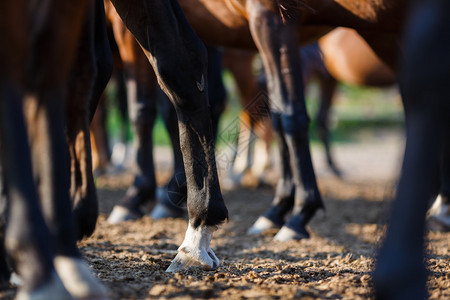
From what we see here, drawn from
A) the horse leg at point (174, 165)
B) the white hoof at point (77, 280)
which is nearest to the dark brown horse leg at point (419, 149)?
→ the white hoof at point (77, 280)

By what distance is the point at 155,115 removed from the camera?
3898mm

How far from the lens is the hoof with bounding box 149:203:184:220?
3793 mm

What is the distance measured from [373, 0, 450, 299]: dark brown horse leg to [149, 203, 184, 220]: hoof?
106 inches

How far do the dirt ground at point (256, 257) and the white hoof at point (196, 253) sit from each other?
0.04m

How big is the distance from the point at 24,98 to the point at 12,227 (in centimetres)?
34

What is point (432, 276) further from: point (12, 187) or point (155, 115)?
point (155, 115)

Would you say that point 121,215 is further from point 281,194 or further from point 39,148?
point 39,148

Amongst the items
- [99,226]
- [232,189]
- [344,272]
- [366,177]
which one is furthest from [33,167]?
[366,177]

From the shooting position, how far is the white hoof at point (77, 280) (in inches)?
50.9

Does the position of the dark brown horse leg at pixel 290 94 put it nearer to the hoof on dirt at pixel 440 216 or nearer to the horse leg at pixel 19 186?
the hoof on dirt at pixel 440 216

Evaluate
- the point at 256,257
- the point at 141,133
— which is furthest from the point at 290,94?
the point at 141,133

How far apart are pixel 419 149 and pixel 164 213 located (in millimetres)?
2779

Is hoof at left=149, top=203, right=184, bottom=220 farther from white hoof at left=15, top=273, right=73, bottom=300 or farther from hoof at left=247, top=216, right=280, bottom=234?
white hoof at left=15, top=273, right=73, bottom=300

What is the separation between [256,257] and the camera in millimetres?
2436
